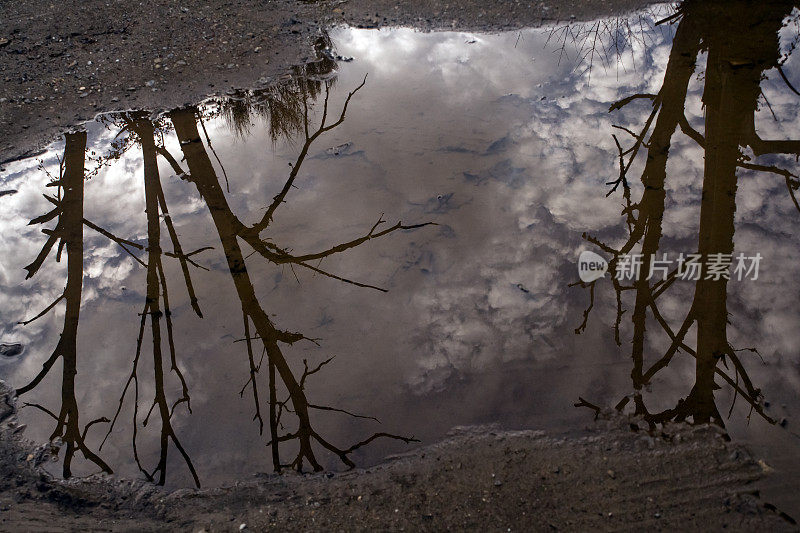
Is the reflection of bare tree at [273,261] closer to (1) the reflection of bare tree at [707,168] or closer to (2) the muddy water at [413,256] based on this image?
(2) the muddy water at [413,256]

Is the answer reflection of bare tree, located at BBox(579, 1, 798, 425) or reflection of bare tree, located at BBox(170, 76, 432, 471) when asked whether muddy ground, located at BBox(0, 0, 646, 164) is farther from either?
reflection of bare tree, located at BBox(579, 1, 798, 425)

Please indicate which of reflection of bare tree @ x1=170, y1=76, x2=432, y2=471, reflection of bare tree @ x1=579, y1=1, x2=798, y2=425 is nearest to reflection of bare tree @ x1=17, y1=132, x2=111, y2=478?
reflection of bare tree @ x1=170, y1=76, x2=432, y2=471

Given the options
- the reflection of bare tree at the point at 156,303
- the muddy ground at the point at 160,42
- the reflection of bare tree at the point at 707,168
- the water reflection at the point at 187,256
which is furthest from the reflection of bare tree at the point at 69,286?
the reflection of bare tree at the point at 707,168

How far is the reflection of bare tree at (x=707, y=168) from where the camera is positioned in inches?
96.5

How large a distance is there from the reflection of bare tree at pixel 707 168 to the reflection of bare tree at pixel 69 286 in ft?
7.47

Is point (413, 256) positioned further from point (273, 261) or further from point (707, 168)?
point (707, 168)

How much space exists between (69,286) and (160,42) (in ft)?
8.89

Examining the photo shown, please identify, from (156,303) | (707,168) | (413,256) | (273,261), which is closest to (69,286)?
(156,303)

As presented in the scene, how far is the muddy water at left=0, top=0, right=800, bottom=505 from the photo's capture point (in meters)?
2.42

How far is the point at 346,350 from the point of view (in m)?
2.69

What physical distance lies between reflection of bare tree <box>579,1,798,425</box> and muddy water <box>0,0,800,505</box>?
0.6 inches

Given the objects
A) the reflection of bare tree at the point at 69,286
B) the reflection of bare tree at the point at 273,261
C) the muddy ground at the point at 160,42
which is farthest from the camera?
the muddy ground at the point at 160,42

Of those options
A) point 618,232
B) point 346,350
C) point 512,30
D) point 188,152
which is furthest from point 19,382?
point 512,30

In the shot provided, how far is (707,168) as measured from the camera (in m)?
3.39
